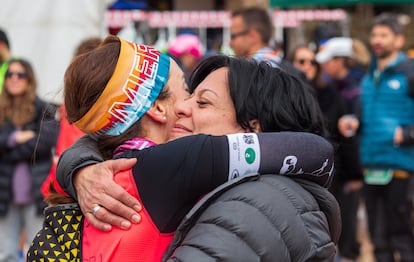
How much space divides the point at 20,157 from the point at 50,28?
1597mm

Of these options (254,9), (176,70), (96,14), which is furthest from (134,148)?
(96,14)

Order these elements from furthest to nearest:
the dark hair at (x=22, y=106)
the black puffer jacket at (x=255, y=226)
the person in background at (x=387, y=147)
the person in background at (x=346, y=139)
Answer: the person in background at (x=346, y=139)
the person in background at (x=387, y=147)
the dark hair at (x=22, y=106)
the black puffer jacket at (x=255, y=226)

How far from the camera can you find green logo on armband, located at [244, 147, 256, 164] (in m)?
2.03

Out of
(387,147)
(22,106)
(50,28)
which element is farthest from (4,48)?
(387,147)

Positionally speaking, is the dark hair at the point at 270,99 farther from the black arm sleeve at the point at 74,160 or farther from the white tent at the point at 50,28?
the white tent at the point at 50,28

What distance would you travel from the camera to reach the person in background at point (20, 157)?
6082mm

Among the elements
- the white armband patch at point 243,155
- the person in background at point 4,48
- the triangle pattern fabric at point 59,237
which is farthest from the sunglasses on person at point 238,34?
the white armband patch at point 243,155

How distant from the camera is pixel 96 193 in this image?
2.16 meters

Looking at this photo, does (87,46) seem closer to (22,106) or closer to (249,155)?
(249,155)

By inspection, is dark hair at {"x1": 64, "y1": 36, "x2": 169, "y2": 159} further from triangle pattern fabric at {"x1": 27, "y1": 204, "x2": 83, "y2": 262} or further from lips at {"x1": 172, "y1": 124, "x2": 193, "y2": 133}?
triangle pattern fabric at {"x1": 27, "y1": 204, "x2": 83, "y2": 262}

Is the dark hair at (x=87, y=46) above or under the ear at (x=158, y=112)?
under

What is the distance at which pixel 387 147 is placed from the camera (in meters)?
6.63

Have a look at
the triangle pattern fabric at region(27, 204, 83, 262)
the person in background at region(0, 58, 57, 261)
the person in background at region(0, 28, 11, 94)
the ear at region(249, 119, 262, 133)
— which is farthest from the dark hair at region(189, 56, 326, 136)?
the person in background at region(0, 28, 11, 94)

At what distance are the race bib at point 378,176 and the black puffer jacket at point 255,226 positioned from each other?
4.72m
